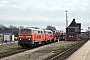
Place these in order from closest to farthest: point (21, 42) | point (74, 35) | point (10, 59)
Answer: point (10, 59)
point (21, 42)
point (74, 35)

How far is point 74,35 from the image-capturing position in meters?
78.0

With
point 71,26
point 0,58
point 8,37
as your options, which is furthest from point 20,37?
point 71,26

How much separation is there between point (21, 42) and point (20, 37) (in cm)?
89

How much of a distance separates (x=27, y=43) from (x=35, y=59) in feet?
38.4

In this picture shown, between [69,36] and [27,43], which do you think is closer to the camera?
[27,43]

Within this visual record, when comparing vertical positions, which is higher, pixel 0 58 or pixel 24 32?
pixel 24 32

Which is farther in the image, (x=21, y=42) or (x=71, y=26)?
(x=71, y=26)

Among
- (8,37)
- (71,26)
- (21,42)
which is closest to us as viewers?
(21,42)

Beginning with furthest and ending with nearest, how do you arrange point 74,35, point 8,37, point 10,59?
point 74,35 → point 8,37 → point 10,59

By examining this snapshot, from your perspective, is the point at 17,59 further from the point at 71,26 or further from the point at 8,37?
the point at 71,26

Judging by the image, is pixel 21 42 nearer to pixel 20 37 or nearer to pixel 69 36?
pixel 20 37

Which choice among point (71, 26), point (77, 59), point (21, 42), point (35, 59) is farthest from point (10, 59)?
point (71, 26)

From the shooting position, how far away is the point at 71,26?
11125 cm

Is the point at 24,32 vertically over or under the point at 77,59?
over
